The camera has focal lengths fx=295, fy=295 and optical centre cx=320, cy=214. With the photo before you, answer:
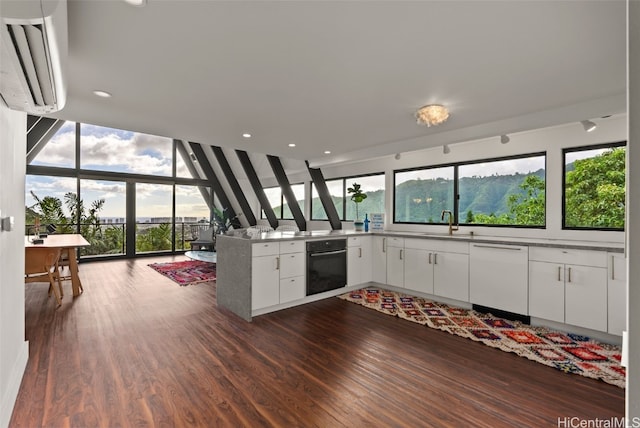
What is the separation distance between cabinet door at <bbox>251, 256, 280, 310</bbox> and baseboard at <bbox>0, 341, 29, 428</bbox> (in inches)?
72.5

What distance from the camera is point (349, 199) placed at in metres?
6.22

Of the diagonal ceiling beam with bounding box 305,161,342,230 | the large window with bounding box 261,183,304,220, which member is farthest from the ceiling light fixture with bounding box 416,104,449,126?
the large window with bounding box 261,183,304,220

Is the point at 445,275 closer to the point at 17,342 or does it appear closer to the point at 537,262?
the point at 537,262

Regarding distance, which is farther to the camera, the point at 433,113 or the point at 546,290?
the point at 546,290

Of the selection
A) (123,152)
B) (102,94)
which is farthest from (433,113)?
(123,152)

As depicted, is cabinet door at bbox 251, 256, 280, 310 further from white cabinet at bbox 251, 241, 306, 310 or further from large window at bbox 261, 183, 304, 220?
large window at bbox 261, 183, 304, 220

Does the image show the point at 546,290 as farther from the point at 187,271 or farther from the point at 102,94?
the point at 187,271

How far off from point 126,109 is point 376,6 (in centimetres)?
264

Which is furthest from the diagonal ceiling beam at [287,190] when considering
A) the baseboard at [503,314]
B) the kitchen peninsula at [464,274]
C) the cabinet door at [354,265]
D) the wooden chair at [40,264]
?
the baseboard at [503,314]

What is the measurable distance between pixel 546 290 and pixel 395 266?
6.00 feet

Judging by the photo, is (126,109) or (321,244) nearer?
(126,109)

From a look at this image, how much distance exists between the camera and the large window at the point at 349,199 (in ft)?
18.7

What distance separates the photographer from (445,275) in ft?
12.7

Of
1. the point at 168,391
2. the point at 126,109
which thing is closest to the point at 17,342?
the point at 168,391
